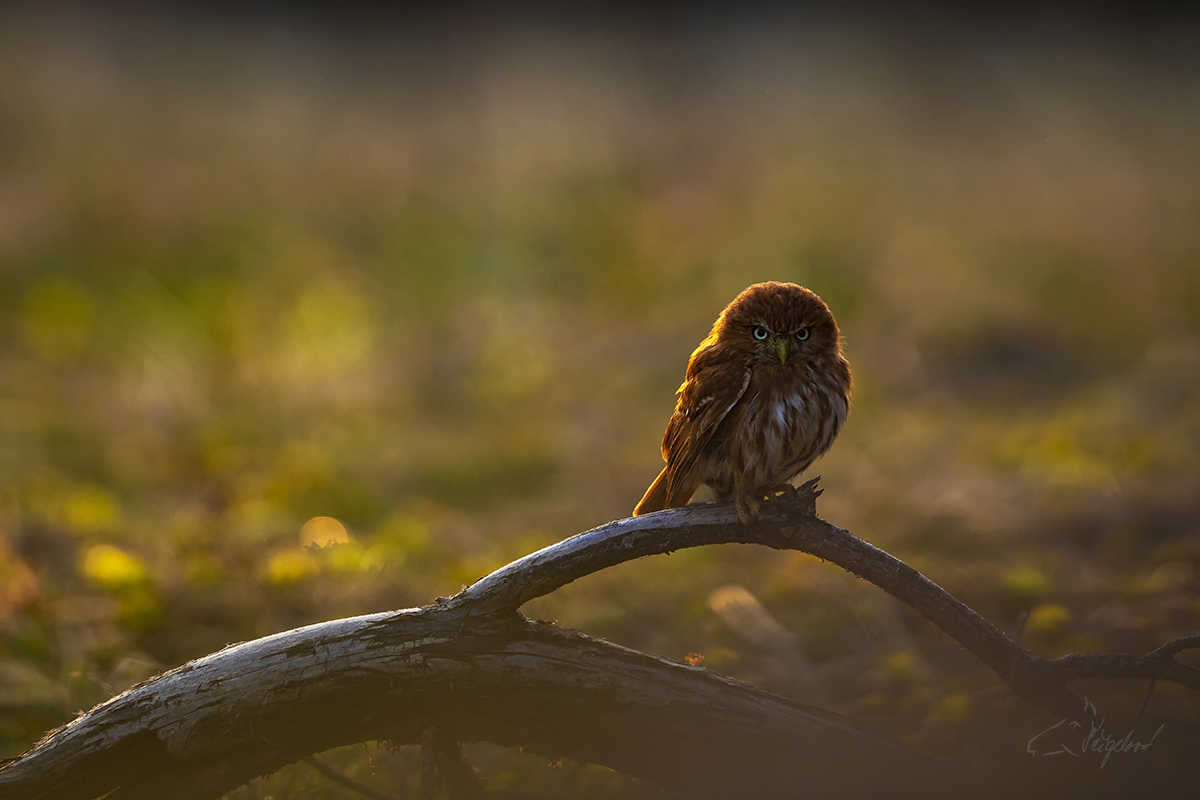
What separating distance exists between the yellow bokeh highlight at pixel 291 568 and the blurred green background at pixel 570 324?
0.08ft

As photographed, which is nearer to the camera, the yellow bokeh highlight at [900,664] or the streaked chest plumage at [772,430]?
the streaked chest plumage at [772,430]

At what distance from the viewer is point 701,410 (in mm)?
2742

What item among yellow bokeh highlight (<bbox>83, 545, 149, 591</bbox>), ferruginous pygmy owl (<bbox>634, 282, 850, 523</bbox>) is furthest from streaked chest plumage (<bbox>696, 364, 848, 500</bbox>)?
yellow bokeh highlight (<bbox>83, 545, 149, 591</bbox>)

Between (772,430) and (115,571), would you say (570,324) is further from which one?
(772,430)

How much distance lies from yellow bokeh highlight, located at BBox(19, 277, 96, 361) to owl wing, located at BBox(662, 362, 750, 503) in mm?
5991

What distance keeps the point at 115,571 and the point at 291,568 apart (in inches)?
27.8

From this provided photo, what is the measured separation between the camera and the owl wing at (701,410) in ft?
8.82

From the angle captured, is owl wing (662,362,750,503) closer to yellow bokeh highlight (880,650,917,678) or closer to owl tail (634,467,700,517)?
owl tail (634,467,700,517)

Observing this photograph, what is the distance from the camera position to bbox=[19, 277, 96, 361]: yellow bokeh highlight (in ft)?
22.4

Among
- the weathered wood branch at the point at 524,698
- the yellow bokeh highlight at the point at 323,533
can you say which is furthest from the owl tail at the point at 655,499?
the yellow bokeh highlight at the point at 323,533

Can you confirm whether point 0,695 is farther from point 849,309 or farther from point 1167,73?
point 1167,73
